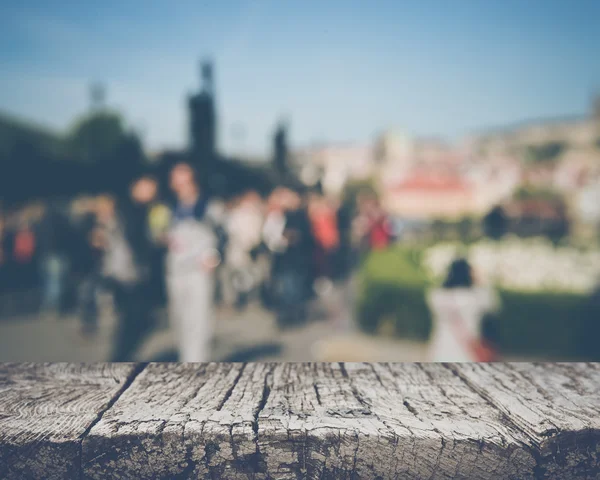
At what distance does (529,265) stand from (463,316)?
5.72 metres

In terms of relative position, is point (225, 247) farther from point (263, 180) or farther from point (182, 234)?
point (263, 180)

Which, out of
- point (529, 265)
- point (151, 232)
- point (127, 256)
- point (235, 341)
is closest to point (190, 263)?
point (127, 256)

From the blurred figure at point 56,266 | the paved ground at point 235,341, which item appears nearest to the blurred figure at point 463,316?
the paved ground at point 235,341

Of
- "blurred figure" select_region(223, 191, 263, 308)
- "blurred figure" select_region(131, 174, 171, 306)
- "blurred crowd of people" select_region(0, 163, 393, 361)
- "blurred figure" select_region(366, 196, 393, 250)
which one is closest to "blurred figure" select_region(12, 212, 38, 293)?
"blurred crowd of people" select_region(0, 163, 393, 361)

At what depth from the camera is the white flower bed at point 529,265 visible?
29.0 ft

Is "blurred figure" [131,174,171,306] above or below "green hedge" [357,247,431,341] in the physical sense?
above

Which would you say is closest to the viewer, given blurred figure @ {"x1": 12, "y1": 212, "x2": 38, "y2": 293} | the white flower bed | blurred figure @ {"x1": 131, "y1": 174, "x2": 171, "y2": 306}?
blurred figure @ {"x1": 131, "y1": 174, "x2": 171, "y2": 306}

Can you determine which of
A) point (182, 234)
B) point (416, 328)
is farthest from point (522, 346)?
point (182, 234)

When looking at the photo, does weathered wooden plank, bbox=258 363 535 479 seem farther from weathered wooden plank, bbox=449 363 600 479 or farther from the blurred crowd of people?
the blurred crowd of people

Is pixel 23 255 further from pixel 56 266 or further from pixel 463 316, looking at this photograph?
pixel 463 316

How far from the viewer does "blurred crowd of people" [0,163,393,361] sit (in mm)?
4586

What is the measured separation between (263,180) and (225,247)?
5.47m

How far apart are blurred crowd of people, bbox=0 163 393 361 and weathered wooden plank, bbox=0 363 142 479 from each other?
3554 mm

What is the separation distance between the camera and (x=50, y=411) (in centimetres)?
81
